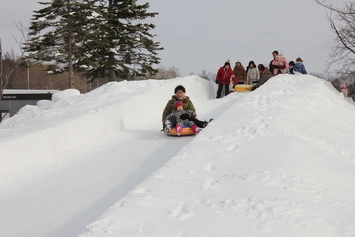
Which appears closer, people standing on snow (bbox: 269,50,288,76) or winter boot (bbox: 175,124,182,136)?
winter boot (bbox: 175,124,182,136)

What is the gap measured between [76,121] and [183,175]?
3.67 meters

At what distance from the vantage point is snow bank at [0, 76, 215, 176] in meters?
5.37

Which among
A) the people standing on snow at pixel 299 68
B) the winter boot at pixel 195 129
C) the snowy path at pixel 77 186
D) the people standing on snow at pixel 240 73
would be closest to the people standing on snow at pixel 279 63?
the people standing on snow at pixel 240 73

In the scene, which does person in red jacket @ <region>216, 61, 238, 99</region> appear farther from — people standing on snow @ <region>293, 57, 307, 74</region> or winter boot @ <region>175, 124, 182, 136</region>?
winter boot @ <region>175, 124, 182, 136</region>

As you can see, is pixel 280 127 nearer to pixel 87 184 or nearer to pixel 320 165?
pixel 320 165

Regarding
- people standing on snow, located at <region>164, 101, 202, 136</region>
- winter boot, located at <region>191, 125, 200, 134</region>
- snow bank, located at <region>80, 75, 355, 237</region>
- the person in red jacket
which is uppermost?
the person in red jacket

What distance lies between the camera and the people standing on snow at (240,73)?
15.0 metres

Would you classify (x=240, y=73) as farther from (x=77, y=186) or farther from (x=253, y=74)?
(x=77, y=186)

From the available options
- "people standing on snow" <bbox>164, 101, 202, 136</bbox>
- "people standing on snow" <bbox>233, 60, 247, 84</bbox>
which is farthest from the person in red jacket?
"people standing on snow" <bbox>164, 101, 202, 136</bbox>

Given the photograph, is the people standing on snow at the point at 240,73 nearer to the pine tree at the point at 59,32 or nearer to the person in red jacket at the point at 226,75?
the person in red jacket at the point at 226,75

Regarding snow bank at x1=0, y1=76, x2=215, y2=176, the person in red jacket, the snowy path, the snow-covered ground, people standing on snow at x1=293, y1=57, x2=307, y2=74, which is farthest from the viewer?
people standing on snow at x1=293, y1=57, x2=307, y2=74

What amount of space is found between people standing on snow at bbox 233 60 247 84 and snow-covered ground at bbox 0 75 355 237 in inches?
271

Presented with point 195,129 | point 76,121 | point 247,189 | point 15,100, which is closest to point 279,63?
point 195,129

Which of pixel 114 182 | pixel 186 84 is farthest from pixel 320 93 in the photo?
pixel 114 182
